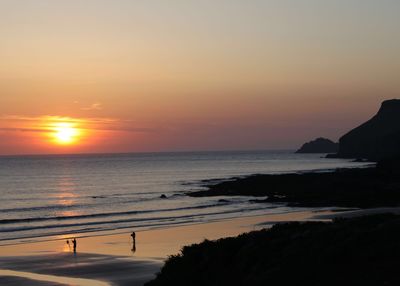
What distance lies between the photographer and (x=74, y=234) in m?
50.0

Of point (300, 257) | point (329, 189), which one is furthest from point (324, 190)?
point (300, 257)

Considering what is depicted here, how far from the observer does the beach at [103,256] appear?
3038 cm

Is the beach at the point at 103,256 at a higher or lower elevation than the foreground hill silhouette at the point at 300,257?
lower

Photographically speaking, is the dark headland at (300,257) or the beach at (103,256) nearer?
the dark headland at (300,257)

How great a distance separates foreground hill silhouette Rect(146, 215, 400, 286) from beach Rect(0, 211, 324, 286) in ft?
22.7

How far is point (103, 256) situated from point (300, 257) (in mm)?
19115

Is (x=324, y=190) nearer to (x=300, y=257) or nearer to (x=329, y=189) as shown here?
(x=329, y=189)

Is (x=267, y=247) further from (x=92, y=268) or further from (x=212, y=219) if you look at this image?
(x=212, y=219)

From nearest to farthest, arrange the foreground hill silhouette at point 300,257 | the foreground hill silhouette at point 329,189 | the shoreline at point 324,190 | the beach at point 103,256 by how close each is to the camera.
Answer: the foreground hill silhouette at point 300,257
the beach at point 103,256
the shoreline at point 324,190
the foreground hill silhouette at point 329,189

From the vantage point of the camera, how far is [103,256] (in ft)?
120

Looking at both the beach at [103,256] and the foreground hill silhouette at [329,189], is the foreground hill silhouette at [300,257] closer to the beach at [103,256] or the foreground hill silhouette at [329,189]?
the beach at [103,256]

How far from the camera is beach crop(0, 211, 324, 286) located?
30375 mm

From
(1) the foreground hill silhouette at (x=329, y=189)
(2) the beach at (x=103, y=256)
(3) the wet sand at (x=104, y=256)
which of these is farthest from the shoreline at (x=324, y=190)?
(2) the beach at (x=103, y=256)

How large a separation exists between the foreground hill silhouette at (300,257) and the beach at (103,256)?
22.7ft
